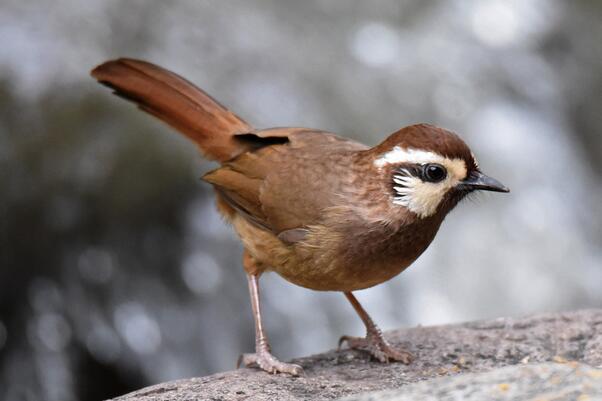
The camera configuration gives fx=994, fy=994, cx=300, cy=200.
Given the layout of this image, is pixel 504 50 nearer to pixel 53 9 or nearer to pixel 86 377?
pixel 53 9

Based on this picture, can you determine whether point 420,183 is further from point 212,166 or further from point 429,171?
point 212,166

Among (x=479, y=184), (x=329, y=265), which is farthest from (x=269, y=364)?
(x=479, y=184)

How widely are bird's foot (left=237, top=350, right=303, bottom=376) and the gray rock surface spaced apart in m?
0.06

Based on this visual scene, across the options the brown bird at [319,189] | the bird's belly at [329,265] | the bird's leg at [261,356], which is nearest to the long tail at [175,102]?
the brown bird at [319,189]

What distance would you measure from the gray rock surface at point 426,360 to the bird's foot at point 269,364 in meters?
0.06

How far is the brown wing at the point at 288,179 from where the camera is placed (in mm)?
4859

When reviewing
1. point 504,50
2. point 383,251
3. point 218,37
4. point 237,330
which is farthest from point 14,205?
point 504,50

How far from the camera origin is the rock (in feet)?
9.63

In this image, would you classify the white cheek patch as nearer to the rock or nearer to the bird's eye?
the bird's eye

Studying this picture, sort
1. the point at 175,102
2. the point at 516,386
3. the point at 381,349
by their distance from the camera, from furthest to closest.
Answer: the point at 175,102 < the point at 381,349 < the point at 516,386

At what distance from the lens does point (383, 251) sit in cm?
457

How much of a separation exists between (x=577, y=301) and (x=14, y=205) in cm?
518

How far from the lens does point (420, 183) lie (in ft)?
14.8

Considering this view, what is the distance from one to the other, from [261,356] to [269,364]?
11 cm
